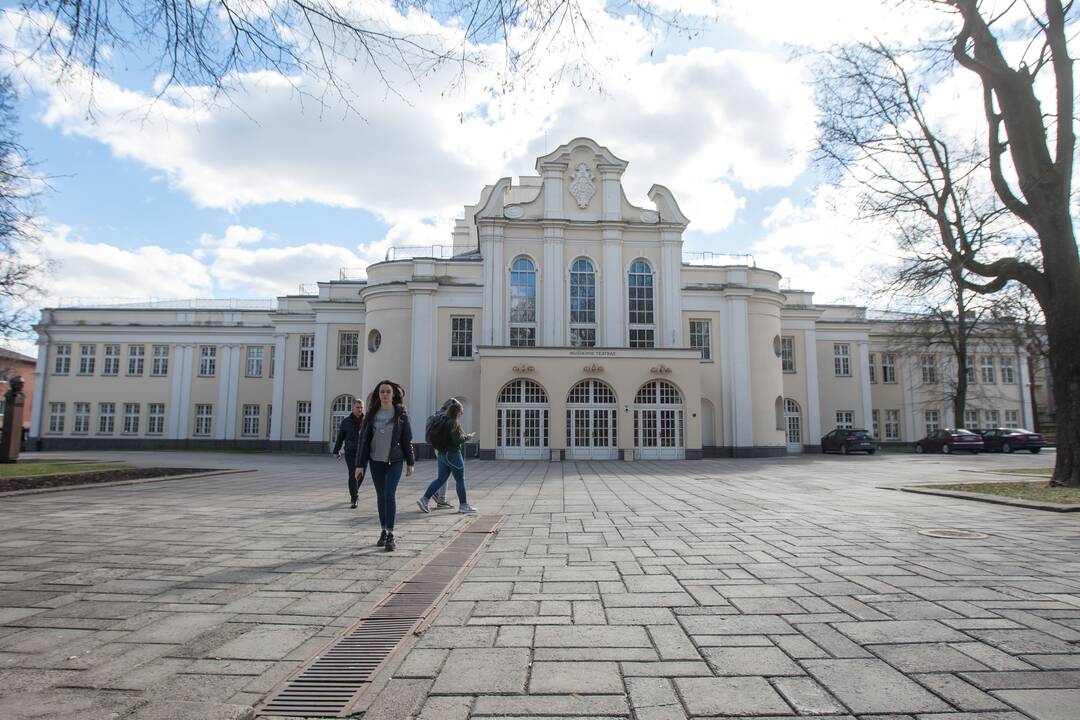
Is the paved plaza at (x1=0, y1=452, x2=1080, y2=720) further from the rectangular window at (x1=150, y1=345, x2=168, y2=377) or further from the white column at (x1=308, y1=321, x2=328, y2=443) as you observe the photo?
the rectangular window at (x1=150, y1=345, x2=168, y2=377)

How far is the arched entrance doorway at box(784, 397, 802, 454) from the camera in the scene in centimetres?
3534

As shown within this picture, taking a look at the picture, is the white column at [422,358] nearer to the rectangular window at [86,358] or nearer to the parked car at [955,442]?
the rectangular window at [86,358]

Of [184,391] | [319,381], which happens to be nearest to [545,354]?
[319,381]

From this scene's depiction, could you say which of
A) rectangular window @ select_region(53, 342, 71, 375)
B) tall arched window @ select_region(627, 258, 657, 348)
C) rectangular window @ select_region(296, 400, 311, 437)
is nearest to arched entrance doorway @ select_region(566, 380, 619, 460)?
tall arched window @ select_region(627, 258, 657, 348)

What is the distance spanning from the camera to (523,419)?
28.3 m

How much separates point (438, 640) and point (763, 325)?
31.7 m

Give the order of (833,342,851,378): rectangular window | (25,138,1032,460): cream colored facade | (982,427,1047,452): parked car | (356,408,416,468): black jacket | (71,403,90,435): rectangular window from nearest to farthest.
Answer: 1. (356,408,416,468): black jacket
2. (25,138,1032,460): cream colored facade
3. (982,427,1047,452): parked car
4. (833,342,851,378): rectangular window
5. (71,403,90,435): rectangular window

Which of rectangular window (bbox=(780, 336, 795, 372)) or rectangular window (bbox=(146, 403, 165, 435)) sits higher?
rectangular window (bbox=(780, 336, 795, 372))

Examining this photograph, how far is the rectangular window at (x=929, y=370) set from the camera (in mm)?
42969

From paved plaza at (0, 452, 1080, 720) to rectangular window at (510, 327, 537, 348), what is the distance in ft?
71.3

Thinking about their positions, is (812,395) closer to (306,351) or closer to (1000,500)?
(1000,500)

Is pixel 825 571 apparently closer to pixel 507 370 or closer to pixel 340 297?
pixel 507 370

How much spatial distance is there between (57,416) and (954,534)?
4852 cm

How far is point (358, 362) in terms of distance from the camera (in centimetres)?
3469
